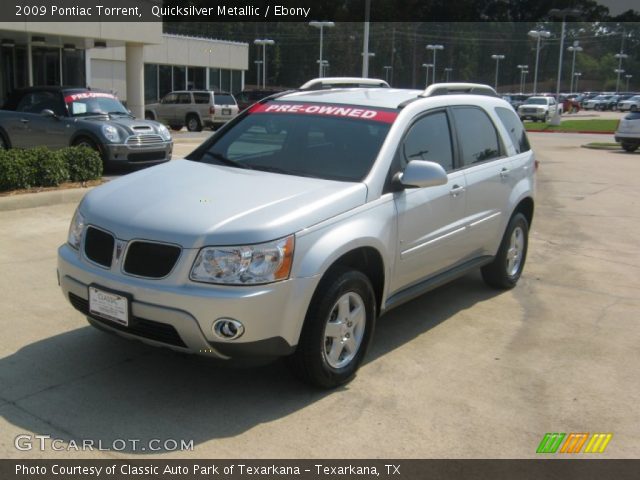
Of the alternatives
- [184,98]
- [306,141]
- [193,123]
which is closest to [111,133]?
[306,141]

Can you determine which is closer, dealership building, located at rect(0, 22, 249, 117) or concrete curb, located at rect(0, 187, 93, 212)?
concrete curb, located at rect(0, 187, 93, 212)

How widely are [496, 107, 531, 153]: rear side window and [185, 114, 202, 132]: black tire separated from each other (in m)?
22.2

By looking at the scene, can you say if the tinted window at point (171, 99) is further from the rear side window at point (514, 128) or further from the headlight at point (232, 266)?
the headlight at point (232, 266)

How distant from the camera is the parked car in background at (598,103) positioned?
74500 millimetres

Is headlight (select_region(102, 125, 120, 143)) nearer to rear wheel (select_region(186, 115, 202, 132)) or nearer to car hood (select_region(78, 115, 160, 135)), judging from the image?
car hood (select_region(78, 115, 160, 135))

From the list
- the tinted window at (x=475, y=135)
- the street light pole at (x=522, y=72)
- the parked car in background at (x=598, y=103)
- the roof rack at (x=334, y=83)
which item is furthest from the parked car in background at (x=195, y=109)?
the street light pole at (x=522, y=72)

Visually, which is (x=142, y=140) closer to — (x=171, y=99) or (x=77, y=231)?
(x=77, y=231)

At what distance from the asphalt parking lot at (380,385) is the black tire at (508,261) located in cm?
14

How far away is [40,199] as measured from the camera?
910 centimetres

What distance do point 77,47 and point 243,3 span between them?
2887 inches

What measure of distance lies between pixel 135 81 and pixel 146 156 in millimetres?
10957

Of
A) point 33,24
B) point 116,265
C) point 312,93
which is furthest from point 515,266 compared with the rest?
point 33,24

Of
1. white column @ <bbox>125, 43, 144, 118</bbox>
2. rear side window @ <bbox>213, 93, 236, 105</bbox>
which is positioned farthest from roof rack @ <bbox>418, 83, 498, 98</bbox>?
rear side window @ <bbox>213, 93, 236, 105</bbox>

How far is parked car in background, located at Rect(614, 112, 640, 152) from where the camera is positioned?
22453 mm
